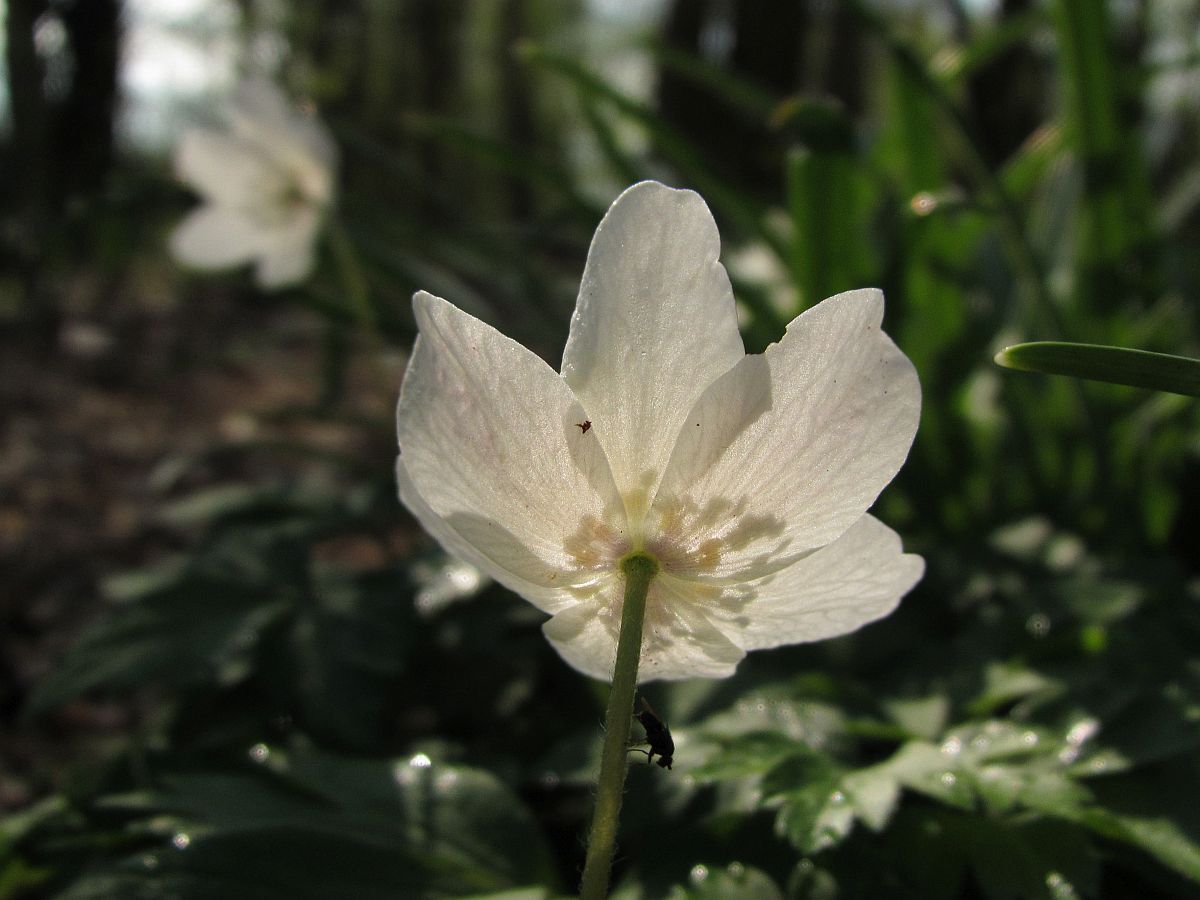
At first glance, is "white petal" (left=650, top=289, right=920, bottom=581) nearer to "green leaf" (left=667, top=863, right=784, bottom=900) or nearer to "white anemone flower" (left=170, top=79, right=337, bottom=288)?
"green leaf" (left=667, top=863, right=784, bottom=900)

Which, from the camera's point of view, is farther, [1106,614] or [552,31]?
[552,31]

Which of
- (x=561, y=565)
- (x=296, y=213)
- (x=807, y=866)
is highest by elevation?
(x=296, y=213)

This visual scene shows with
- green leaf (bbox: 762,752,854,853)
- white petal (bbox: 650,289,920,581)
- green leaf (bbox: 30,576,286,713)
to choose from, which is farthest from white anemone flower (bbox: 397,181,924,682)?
green leaf (bbox: 30,576,286,713)

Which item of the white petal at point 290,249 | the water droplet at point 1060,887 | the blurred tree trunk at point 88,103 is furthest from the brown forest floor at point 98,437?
the water droplet at point 1060,887

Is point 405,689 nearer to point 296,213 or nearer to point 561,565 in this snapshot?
point 561,565

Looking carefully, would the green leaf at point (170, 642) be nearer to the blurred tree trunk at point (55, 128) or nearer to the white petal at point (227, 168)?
the white petal at point (227, 168)

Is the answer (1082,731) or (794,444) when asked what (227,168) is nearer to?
(794,444)


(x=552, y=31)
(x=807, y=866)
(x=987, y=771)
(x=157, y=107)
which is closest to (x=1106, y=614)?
(x=987, y=771)

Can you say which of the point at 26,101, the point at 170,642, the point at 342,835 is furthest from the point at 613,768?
the point at 26,101
